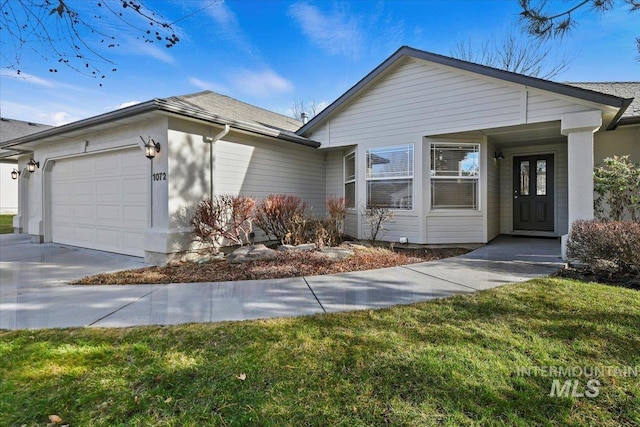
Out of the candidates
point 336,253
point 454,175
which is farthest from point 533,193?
point 336,253

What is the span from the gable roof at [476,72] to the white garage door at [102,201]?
4.71 meters

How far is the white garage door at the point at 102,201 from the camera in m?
7.16

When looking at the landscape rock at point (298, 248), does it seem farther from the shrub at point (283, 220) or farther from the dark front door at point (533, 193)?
the dark front door at point (533, 193)

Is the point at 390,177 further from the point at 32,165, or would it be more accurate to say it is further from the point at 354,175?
the point at 32,165

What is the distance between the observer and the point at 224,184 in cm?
752

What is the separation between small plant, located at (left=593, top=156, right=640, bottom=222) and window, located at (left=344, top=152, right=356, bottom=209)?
5508 mm

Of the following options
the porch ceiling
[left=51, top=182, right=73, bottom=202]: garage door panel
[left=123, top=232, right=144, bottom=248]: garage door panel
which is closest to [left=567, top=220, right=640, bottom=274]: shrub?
the porch ceiling

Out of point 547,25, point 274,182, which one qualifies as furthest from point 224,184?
point 547,25

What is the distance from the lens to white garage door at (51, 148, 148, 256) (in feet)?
23.5

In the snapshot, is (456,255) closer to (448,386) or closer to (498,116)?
(498,116)

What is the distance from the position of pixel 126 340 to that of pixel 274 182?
6.25m

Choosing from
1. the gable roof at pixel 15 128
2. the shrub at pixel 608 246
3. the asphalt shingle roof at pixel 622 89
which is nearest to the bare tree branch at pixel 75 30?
the shrub at pixel 608 246

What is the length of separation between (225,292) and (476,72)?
6.78 metres

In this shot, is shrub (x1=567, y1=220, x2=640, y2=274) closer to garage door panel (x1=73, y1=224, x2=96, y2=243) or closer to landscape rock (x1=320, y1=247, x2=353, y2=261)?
landscape rock (x1=320, y1=247, x2=353, y2=261)
